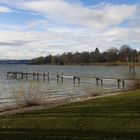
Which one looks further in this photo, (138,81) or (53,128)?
(138,81)

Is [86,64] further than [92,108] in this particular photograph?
Yes

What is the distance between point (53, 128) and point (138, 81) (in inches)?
1102

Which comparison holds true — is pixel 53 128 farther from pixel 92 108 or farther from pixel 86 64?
pixel 86 64

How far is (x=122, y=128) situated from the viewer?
12.1 meters

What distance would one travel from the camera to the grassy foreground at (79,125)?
1093 centimetres

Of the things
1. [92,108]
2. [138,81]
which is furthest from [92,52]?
[92,108]

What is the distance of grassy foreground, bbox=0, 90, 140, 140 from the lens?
430 inches

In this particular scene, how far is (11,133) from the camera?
11414 millimetres

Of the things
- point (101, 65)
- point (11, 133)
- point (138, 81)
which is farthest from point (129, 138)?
A: point (101, 65)

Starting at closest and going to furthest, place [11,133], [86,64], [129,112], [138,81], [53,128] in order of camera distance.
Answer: [11,133] → [53,128] → [129,112] → [138,81] → [86,64]

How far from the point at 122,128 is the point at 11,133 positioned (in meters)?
3.74

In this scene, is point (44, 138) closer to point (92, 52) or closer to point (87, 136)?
point (87, 136)

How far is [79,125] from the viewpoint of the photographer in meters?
12.6

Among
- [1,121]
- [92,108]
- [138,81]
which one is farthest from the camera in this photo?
[138,81]
